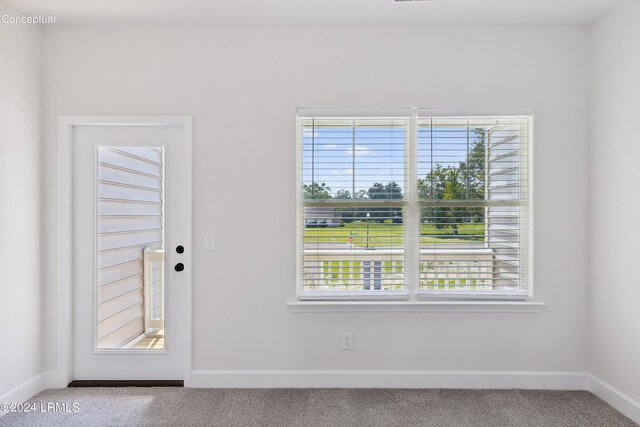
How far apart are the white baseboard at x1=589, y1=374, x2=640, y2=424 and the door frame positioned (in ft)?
9.17

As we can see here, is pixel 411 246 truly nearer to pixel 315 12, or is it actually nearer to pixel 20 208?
pixel 315 12

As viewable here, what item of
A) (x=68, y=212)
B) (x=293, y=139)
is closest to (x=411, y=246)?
(x=293, y=139)

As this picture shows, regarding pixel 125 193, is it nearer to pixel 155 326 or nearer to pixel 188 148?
pixel 188 148

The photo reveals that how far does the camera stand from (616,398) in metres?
2.76

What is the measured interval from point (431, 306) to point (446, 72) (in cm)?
165

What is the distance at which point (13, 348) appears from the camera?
277 cm

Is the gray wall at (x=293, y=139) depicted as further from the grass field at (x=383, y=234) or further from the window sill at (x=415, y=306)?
the grass field at (x=383, y=234)

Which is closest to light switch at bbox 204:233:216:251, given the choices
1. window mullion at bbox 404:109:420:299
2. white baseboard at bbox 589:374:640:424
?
window mullion at bbox 404:109:420:299

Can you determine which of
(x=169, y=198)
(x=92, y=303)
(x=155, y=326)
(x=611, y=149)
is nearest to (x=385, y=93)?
(x=611, y=149)

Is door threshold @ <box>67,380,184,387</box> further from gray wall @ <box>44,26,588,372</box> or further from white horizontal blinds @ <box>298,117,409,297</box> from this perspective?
white horizontal blinds @ <box>298,117,409,297</box>

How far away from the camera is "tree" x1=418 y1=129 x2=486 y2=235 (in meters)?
3.08


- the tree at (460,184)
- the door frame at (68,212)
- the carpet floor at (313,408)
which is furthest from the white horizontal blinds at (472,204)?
the door frame at (68,212)

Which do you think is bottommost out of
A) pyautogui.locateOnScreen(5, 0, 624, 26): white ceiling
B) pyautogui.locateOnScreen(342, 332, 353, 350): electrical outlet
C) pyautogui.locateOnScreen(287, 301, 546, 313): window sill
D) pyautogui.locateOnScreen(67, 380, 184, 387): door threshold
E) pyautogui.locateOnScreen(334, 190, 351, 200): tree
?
pyautogui.locateOnScreen(67, 380, 184, 387): door threshold

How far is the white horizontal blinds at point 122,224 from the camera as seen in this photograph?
10.2 feet
